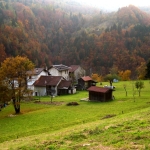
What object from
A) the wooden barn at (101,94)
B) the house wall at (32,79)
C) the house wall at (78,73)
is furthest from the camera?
the house wall at (78,73)

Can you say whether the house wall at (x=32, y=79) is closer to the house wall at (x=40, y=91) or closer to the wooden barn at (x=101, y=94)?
the house wall at (x=40, y=91)

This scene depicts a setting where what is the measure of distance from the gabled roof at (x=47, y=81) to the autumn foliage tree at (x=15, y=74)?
67.8ft

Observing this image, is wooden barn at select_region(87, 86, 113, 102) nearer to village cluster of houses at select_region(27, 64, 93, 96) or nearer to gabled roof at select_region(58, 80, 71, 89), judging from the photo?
village cluster of houses at select_region(27, 64, 93, 96)

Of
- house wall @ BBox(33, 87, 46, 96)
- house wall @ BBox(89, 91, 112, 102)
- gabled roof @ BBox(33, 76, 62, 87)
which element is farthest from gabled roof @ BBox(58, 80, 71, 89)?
house wall @ BBox(89, 91, 112, 102)

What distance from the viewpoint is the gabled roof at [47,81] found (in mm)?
61531

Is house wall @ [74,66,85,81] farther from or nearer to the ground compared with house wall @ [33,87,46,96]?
farther from the ground

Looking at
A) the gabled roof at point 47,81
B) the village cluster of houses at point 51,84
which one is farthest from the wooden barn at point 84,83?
the gabled roof at point 47,81

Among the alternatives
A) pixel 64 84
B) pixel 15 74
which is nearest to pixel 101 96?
pixel 15 74

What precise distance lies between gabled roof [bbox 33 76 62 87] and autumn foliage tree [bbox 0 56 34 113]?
67.8 feet

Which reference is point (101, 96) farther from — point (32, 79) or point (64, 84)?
point (32, 79)

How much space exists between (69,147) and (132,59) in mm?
115043

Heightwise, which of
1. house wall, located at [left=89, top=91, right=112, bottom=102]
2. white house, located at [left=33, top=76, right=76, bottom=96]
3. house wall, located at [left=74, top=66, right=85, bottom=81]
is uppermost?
house wall, located at [left=74, top=66, right=85, bottom=81]

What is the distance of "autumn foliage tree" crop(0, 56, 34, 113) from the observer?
39.1m

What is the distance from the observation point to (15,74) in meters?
39.8
